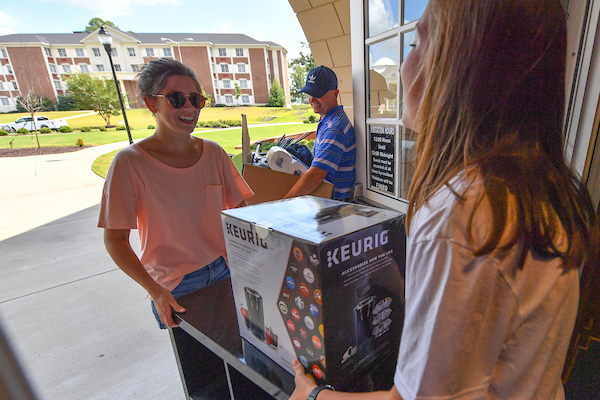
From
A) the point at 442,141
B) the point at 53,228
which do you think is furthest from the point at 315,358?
the point at 53,228

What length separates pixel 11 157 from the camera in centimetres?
1271

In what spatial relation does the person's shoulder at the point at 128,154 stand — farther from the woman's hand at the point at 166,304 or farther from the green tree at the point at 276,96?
the green tree at the point at 276,96

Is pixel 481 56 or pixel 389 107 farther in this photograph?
pixel 389 107

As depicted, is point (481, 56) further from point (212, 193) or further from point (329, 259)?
point (212, 193)

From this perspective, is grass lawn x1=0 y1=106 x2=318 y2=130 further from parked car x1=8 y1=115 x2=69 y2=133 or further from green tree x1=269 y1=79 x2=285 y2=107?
green tree x1=269 y1=79 x2=285 y2=107

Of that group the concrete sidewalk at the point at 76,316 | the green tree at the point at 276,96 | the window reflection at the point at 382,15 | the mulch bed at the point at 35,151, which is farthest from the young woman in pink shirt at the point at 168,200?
the green tree at the point at 276,96

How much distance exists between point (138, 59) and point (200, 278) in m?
38.0

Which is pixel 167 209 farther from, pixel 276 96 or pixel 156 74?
pixel 276 96

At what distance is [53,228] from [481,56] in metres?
6.60

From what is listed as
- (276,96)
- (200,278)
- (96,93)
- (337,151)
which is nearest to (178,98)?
(200,278)

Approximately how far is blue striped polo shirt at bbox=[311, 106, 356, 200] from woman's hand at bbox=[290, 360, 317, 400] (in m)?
1.44

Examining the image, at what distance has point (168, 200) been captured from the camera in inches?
48.6

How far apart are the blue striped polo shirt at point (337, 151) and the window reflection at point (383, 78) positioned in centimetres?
22

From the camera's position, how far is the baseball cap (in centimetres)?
224
